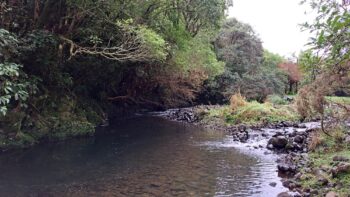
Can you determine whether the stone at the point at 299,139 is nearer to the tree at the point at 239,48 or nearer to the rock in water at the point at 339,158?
the rock in water at the point at 339,158

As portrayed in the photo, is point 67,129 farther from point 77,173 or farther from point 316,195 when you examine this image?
point 316,195

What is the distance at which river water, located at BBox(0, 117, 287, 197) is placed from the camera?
9508mm

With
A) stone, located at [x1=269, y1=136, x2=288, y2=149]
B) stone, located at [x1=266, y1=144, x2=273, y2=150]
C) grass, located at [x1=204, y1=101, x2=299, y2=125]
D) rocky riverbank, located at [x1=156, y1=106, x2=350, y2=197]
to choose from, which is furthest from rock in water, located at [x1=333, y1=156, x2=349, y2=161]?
grass, located at [x1=204, y1=101, x2=299, y2=125]

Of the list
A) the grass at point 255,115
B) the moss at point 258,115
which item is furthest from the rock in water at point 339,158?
the moss at point 258,115

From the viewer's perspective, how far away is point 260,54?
38656mm

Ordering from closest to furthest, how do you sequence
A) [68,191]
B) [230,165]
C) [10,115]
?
[68,191]
[230,165]
[10,115]

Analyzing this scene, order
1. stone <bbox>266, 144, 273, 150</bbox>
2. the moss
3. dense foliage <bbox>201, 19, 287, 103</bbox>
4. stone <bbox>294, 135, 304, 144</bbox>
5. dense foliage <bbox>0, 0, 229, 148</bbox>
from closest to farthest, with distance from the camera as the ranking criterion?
1. stone <bbox>266, 144, 273, 150</bbox>
2. stone <bbox>294, 135, 304, 144</bbox>
3. dense foliage <bbox>0, 0, 229, 148</bbox>
4. the moss
5. dense foliage <bbox>201, 19, 287, 103</bbox>

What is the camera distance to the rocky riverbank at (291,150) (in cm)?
920

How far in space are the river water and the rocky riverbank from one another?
17.3 inches

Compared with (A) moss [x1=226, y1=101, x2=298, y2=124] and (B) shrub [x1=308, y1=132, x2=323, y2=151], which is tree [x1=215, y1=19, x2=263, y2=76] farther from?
(B) shrub [x1=308, y1=132, x2=323, y2=151]

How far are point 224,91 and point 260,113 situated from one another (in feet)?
42.1

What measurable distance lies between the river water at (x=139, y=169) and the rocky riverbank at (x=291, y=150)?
441 mm

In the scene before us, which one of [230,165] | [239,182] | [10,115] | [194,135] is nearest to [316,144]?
[230,165]

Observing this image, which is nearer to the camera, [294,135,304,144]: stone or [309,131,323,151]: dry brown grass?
[309,131,323,151]: dry brown grass
